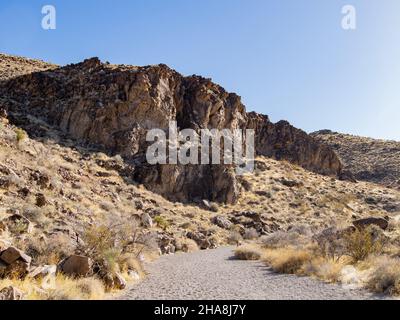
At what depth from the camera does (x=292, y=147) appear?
74625 mm

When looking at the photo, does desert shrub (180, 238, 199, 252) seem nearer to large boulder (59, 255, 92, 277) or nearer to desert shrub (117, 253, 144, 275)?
desert shrub (117, 253, 144, 275)

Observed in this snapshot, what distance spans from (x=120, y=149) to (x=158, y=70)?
12964 millimetres

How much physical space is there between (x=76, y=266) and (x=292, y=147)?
66.0 meters

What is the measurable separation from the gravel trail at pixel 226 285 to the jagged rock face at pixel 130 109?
2252 cm

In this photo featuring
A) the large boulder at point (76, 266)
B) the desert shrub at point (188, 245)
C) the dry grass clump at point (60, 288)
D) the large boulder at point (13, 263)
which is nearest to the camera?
the dry grass clump at point (60, 288)

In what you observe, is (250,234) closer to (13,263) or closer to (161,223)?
(161,223)

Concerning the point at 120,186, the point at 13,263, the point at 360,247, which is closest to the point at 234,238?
the point at 120,186

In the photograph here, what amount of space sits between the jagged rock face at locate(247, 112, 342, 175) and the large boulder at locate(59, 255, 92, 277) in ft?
200

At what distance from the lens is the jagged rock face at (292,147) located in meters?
72.9

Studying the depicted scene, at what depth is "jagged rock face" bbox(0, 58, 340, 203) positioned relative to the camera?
42.2 metres

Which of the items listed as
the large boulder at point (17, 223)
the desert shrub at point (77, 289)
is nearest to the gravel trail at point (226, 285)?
the desert shrub at point (77, 289)

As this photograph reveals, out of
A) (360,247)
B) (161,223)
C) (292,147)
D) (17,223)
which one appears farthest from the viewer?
(292,147)

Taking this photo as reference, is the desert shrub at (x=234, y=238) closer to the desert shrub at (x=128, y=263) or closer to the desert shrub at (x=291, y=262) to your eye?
the desert shrub at (x=291, y=262)
